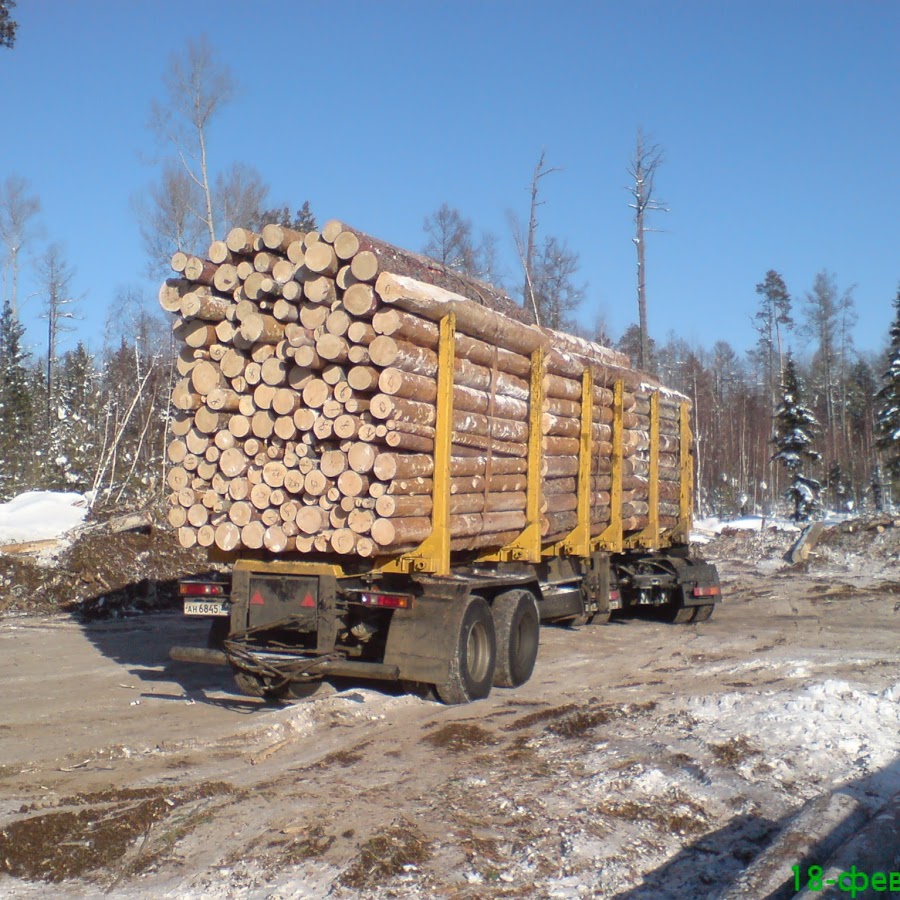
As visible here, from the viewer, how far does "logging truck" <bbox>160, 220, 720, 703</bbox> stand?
7504mm

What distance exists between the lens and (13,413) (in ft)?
113

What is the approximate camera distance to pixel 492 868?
15.1 ft

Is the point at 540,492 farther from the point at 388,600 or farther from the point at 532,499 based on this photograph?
the point at 388,600

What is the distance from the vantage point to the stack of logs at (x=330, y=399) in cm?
745

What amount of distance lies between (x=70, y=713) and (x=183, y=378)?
10.2 feet

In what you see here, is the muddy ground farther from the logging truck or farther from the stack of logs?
the stack of logs

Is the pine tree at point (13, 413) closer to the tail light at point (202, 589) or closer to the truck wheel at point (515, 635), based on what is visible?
the tail light at point (202, 589)

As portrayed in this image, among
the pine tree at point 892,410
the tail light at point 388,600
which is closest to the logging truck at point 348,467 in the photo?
the tail light at point 388,600

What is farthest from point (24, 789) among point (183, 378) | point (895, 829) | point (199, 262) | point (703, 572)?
point (703, 572)

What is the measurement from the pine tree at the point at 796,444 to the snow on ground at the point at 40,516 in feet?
87.4

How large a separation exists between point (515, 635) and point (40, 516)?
12.5 meters

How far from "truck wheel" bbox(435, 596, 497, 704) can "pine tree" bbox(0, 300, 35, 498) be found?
2252 cm

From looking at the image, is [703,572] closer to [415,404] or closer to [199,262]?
[415,404]

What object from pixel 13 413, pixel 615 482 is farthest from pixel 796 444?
pixel 13 413
